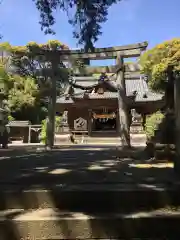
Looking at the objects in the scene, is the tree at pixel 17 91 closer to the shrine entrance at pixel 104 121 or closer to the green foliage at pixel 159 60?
the shrine entrance at pixel 104 121

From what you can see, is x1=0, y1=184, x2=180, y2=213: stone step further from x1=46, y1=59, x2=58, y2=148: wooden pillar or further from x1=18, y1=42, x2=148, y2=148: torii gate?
x1=46, y1=59, x2=58, y2=148: wooden pillar

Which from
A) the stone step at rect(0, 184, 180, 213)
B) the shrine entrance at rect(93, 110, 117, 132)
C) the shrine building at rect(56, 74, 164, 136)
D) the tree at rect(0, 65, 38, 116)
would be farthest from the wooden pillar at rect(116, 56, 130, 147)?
the tree at rect(0, 65, 38, 116)

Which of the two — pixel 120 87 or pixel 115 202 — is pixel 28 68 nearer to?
pixel 120 87

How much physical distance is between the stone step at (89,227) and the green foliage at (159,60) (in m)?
23.3

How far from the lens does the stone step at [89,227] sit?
256 centimetres

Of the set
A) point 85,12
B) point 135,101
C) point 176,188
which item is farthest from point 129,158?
point 135,101

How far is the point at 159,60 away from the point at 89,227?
27401mm

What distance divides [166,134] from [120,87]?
11.7 feet

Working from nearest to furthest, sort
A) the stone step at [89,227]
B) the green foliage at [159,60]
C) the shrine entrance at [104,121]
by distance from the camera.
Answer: the stone step at [89,227] < the shrine entrance at [104,121] < the green foliage at [159,60]

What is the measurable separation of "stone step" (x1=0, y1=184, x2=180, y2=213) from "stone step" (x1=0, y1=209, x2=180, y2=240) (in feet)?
0.85

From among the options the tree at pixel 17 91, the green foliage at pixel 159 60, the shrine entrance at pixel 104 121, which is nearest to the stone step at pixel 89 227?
the shrine entrance at pixel 104 121

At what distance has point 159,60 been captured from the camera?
27.9 m

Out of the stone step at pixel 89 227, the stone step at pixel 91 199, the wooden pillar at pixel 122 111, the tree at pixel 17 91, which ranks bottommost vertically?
the stone step at pixel 89 227

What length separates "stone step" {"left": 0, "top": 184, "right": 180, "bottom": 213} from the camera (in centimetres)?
292
